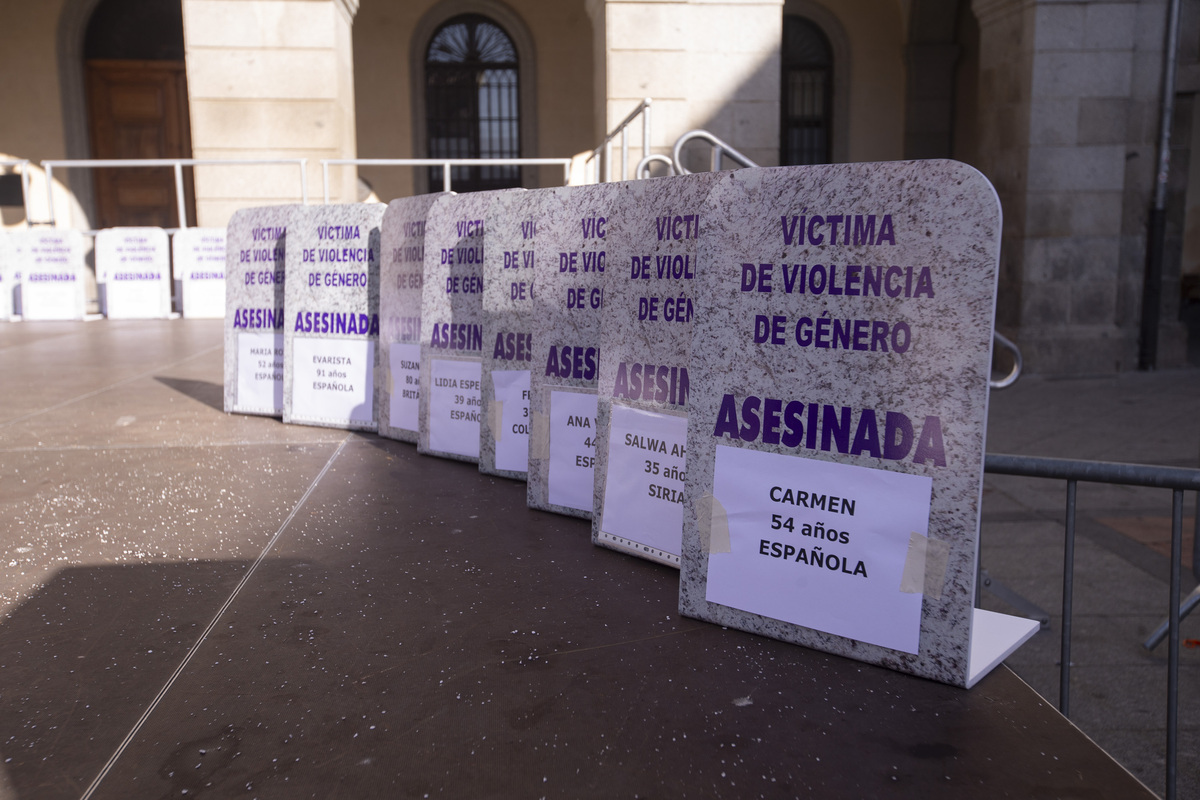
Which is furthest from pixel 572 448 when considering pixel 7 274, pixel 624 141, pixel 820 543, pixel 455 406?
pixel 7 274

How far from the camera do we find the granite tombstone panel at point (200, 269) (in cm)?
916

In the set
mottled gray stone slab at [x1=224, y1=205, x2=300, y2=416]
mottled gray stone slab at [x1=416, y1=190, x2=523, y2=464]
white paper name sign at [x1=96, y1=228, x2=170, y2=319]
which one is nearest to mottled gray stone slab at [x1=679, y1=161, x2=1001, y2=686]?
mottled gray stone slab at [x1=416, y1=190, x2=523, y2=464]

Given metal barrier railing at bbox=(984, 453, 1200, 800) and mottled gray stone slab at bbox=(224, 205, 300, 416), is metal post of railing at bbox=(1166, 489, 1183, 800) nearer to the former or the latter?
metal barrier railing at bbox=(984, 453, 1200, 800)

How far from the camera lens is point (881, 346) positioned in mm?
1291

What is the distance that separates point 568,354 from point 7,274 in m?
9.12

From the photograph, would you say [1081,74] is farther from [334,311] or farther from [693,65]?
[334,311]

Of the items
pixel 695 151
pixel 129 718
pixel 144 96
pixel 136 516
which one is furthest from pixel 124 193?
pixel 129 718

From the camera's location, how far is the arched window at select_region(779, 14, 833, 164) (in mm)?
14547

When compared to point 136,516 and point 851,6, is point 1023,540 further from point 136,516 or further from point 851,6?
point 851,6

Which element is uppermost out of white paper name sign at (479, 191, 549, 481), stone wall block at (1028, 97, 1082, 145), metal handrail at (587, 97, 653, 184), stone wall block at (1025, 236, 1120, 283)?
stone wall block at (1028, 97, 1082, 145)

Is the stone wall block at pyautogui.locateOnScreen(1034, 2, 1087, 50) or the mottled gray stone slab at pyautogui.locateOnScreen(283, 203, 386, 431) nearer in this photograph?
the mottled gray stone slab at pyautogui.locateOnScreen(283, 203, 386, 431)

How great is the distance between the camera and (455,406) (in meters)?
2.35

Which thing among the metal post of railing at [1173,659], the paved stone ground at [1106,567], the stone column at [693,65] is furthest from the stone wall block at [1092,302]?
the metal post of railing at [1173,659]

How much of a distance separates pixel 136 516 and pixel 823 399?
4.86ft
